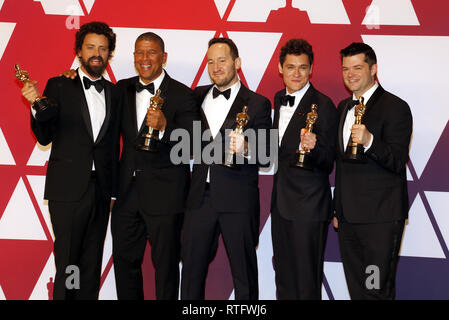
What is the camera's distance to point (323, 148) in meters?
3.68

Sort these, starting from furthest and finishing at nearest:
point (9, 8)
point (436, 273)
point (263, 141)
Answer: point (9, 8), point (436, 273), point (263, 141)

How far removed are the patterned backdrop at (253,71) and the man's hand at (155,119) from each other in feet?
3.78

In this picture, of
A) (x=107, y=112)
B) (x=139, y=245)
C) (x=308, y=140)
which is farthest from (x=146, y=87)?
(x=308, y=140)

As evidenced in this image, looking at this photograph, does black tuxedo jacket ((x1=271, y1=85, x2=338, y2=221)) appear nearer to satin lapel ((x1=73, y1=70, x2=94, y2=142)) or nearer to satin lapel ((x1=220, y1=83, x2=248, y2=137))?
satin lapel ((x1=220, y1=83, x2=248, y2=137))

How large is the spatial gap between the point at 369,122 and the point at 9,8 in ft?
11.1

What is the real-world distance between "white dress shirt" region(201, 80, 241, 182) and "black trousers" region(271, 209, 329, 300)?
0.77 metres

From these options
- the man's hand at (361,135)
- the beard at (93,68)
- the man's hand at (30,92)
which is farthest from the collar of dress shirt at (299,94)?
the man's hand at (30,92)

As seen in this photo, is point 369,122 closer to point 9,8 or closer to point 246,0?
point 246,0

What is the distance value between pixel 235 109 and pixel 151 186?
81 centimetres

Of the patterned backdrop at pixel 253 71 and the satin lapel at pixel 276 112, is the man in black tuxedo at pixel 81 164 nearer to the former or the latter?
the patterned backdrop at pixel 253 71

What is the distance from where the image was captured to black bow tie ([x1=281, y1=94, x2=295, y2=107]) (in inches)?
153

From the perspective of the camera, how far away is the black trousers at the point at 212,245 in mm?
3695

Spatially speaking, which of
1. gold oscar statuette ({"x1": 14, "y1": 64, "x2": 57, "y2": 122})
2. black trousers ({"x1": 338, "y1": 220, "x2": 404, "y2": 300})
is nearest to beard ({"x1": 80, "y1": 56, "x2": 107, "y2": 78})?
gold oscar statuette ({"x1": 14, "y1": 64, "x2": 57, "y2": 122})

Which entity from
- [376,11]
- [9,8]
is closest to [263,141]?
[376,11]
